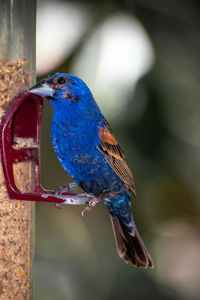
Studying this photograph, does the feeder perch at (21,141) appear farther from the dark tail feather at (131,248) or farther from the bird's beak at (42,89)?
the dark tail feather at (131,248)

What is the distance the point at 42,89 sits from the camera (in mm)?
3393

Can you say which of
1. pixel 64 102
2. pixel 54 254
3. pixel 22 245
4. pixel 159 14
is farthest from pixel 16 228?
pixel 159 14

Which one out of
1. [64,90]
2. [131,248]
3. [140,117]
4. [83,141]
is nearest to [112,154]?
[83,141]

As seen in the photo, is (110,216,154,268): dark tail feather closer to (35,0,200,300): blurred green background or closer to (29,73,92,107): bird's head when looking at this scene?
(35,0,200,300): blurred green background

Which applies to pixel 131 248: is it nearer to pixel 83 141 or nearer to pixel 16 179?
pixel 83 141

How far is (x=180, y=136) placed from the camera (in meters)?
4.97

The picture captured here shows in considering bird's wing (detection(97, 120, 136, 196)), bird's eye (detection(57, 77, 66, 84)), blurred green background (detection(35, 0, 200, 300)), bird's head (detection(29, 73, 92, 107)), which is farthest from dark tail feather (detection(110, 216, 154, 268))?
bird's eye (detection(57, 77, 66, 84))

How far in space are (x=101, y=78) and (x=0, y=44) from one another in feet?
5.78

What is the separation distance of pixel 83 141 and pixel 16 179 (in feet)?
1.84

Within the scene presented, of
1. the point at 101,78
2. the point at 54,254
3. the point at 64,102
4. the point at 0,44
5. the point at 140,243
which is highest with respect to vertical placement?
the point at 0,44

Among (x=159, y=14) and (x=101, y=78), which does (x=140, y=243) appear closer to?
(x=101, y=78)

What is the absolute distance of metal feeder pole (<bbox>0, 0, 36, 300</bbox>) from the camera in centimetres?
326

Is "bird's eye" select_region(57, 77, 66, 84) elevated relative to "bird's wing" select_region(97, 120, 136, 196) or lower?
elevated

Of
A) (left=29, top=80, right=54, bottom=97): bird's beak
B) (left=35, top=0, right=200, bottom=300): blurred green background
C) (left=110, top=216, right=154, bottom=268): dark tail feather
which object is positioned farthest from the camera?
(left=35, top=0, right=200, bottom=300): blurred green background
